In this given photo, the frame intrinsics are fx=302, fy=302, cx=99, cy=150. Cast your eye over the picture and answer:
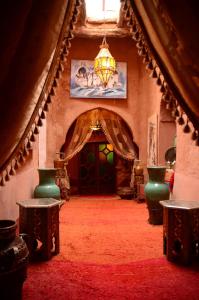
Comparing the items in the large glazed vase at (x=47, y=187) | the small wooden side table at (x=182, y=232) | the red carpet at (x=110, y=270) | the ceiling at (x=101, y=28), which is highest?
the ceiling at (x=101, y=28)

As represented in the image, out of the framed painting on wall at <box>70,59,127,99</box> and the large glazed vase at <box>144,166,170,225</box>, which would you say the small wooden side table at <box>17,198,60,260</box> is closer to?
the large glazed vase at <box>144,166,170,225</box>

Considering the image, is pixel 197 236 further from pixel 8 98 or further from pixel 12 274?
pixel 8 98

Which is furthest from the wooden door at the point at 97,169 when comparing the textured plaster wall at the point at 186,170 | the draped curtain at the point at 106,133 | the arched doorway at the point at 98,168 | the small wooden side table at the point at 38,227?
the small wooden side table at the point at 38,227

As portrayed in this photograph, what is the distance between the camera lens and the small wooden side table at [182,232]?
3.83 meters

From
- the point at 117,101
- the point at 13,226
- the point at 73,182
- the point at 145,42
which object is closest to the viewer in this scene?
the point at 145,42

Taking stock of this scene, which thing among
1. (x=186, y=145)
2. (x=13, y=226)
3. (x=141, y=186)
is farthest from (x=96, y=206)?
(x=13, y=226)

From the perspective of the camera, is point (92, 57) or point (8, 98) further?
point (92, 57)

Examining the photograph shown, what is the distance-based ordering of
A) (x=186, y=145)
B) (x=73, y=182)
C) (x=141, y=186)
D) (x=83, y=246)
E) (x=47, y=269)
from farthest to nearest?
1. (x=73, y=182)
2. (x=141, y=186)
3. (x=186, y=145)
4. (x=83, y=246)
5. (x=47, y=269)

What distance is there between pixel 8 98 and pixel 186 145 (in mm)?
4233

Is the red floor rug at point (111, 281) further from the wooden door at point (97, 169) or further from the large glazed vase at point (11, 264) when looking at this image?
the wooden door at point (97, 169)

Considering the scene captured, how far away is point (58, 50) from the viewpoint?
2424 millimetres

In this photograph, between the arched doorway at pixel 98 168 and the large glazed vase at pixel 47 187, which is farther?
the arched doorway at pixel 98 168

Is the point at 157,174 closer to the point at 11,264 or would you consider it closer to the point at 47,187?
the point at 47,187

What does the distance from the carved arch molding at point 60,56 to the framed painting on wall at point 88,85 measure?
314 inches
